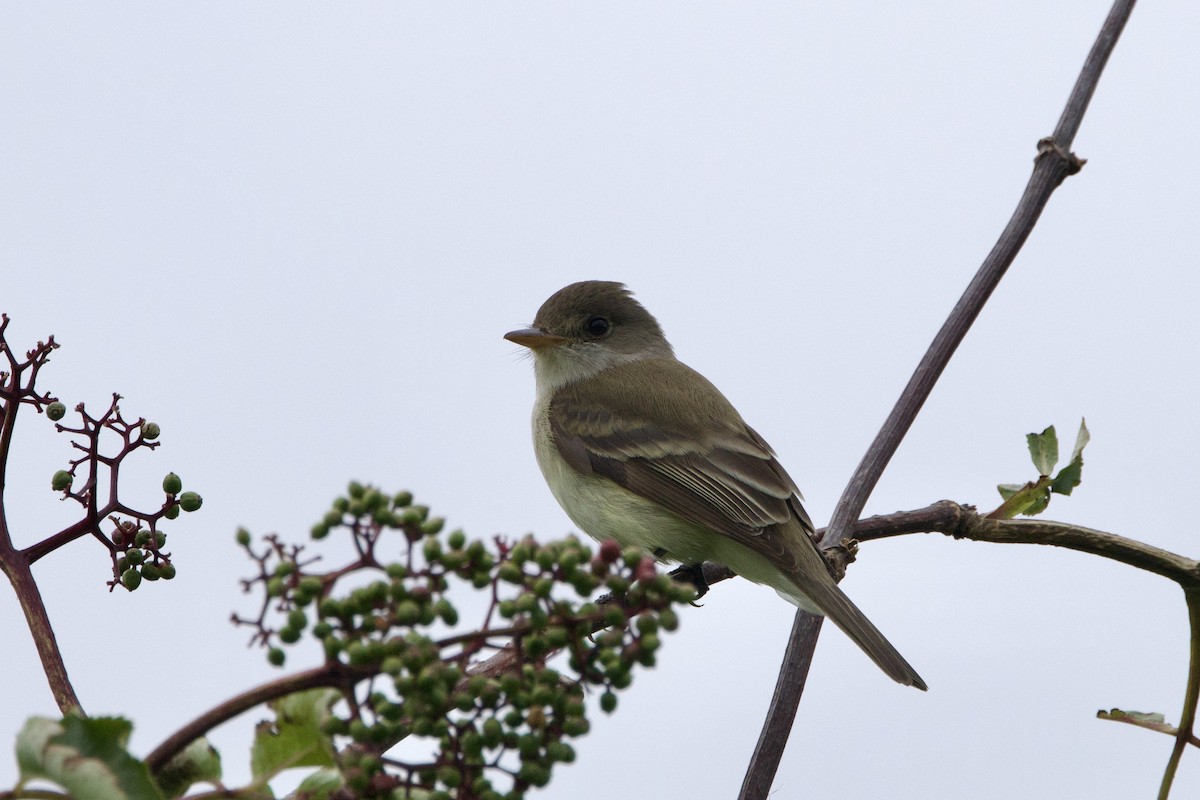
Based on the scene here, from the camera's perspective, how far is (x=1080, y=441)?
10.8 ft

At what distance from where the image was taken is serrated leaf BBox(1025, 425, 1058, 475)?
3.25 metres

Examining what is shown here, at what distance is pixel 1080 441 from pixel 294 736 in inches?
89.9

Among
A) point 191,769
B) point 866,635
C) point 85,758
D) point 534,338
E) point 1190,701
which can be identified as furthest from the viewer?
point 534,338

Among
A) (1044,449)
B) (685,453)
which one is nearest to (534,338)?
(685,453)

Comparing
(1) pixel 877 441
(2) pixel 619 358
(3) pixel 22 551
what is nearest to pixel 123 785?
(3) pixel 22 551

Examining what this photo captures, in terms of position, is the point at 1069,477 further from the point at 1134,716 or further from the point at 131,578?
the point at 131,578

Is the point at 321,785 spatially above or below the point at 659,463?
below

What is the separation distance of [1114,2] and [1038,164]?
38 centimetres

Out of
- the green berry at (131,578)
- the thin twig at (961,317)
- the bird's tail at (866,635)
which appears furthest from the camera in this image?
the bird's tail at (866,635)

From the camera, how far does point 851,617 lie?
14.5 feet

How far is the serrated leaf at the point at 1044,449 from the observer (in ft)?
10.7

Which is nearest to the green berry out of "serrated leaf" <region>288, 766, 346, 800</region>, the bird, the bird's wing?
"serrated leaf" <region>288, 766, 346, 800</region>

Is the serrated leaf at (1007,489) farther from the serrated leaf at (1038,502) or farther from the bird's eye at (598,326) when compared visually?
the bird's eye at (598,326)

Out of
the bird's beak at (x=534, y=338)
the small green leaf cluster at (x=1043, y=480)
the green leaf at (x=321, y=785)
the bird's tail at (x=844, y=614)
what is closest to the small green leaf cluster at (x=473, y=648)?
the green leaf at (x=321, y=785)
